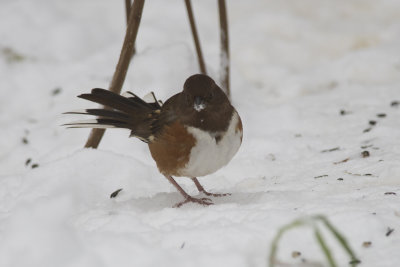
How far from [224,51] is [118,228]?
2257 millimetres

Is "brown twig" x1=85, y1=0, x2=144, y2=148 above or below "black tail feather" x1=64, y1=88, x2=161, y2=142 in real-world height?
above

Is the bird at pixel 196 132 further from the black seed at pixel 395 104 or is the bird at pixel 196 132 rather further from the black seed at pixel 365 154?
the black seed at pixel 395 104

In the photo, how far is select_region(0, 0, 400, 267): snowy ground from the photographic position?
2150mm

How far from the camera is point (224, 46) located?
443cm

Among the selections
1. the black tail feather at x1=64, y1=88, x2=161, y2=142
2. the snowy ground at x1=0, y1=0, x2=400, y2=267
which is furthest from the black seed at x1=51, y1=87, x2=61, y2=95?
the black tail feather at x1=64, y1=88, x2=161, y2=142

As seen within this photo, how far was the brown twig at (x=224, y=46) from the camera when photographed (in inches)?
167

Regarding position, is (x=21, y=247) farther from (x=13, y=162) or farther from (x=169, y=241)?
(x=13, y=162)

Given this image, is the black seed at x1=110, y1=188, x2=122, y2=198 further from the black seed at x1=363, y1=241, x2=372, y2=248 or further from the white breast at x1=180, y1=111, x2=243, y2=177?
the black seed at x1=363, y1=241, x2=372, y2=248

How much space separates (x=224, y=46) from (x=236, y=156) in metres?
0.96

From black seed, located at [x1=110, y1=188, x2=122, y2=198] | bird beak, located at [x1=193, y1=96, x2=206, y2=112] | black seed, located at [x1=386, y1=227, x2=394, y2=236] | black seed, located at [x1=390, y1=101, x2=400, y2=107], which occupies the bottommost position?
black seed, located at [x1=110, y1=188, x2=122, y2=198]

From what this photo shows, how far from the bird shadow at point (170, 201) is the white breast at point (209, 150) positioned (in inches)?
7.1

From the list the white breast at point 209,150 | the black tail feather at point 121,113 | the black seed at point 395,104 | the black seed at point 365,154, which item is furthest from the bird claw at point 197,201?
the black seed at point 395,104

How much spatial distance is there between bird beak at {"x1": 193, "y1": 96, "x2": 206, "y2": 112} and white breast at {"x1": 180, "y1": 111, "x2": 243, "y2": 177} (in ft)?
0.31

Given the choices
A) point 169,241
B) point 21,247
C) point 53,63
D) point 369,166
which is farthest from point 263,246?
point 53,63
